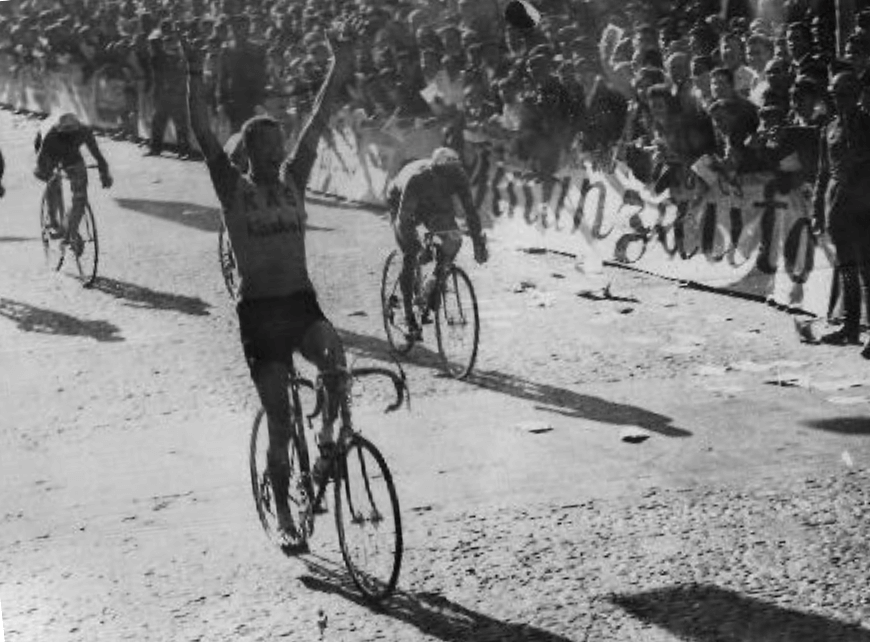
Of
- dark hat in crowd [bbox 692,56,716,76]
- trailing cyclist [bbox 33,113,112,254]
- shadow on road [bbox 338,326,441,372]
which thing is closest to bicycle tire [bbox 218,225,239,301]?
trailing cyclist [bbox 33,113,112,254]

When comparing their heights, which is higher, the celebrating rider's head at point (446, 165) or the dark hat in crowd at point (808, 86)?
the dark hat in crowd at point (808, 86)

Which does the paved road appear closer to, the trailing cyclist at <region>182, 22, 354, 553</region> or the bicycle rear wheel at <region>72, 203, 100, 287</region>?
the bicycle rear wheel at <region>72, 203, 100, 287</region>

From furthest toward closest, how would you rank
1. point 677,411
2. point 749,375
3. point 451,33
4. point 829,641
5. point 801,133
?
Answer: 1. point 451,33
2. point 801,133
3. point 749,375
4. point 677,411
5. point 829,641

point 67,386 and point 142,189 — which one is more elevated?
point 142,189

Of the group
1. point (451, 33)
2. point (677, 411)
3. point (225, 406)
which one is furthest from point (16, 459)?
point (451, 33)

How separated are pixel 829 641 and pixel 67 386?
5.09 m

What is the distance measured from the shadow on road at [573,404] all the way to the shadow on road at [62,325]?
2438 mm

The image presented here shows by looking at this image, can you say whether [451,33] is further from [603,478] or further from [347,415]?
[347,415]

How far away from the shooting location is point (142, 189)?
12.0 meters

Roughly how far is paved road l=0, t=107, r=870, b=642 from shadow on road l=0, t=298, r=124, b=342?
0.10 ft

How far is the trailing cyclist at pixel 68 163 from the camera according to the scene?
9852 millimetres

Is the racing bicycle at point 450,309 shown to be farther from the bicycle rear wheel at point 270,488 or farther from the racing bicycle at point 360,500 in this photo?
the racing bicycle at point 360,500

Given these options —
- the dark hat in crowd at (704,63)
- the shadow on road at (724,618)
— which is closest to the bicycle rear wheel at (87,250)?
the dark hat in crowd at (704,63)

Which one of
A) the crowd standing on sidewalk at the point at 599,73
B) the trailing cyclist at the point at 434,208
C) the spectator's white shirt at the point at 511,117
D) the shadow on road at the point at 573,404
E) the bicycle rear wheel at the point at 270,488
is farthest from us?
the spectator's white shirt at the point at 511,117
